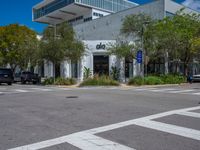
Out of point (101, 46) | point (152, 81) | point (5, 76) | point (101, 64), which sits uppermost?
point (101, 46)

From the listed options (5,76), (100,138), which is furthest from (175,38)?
(100,138)

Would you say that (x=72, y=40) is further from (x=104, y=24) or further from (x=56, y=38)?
(x=104, y=24)

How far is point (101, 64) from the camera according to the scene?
126 ft

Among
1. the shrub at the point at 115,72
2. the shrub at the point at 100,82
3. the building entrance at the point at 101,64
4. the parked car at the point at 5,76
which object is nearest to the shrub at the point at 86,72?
the building entrance at the point at 101,64

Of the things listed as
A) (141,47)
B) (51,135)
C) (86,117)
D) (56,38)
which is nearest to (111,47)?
(141,47)

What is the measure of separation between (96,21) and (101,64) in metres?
25.7

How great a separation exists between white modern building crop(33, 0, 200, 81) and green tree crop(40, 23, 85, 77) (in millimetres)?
2829

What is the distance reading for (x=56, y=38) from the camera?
3122 cm

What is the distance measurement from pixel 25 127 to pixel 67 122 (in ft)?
4.22

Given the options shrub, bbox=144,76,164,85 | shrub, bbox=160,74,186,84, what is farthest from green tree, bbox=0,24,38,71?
shrub, bbox=160,74,186,84

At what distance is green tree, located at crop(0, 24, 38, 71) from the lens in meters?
42.5

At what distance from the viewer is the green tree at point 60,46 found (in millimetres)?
30703

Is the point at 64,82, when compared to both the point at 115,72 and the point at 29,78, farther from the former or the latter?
the point at 115,72

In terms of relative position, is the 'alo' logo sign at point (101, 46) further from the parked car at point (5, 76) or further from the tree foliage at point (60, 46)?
the parked car at point (5, 76)
